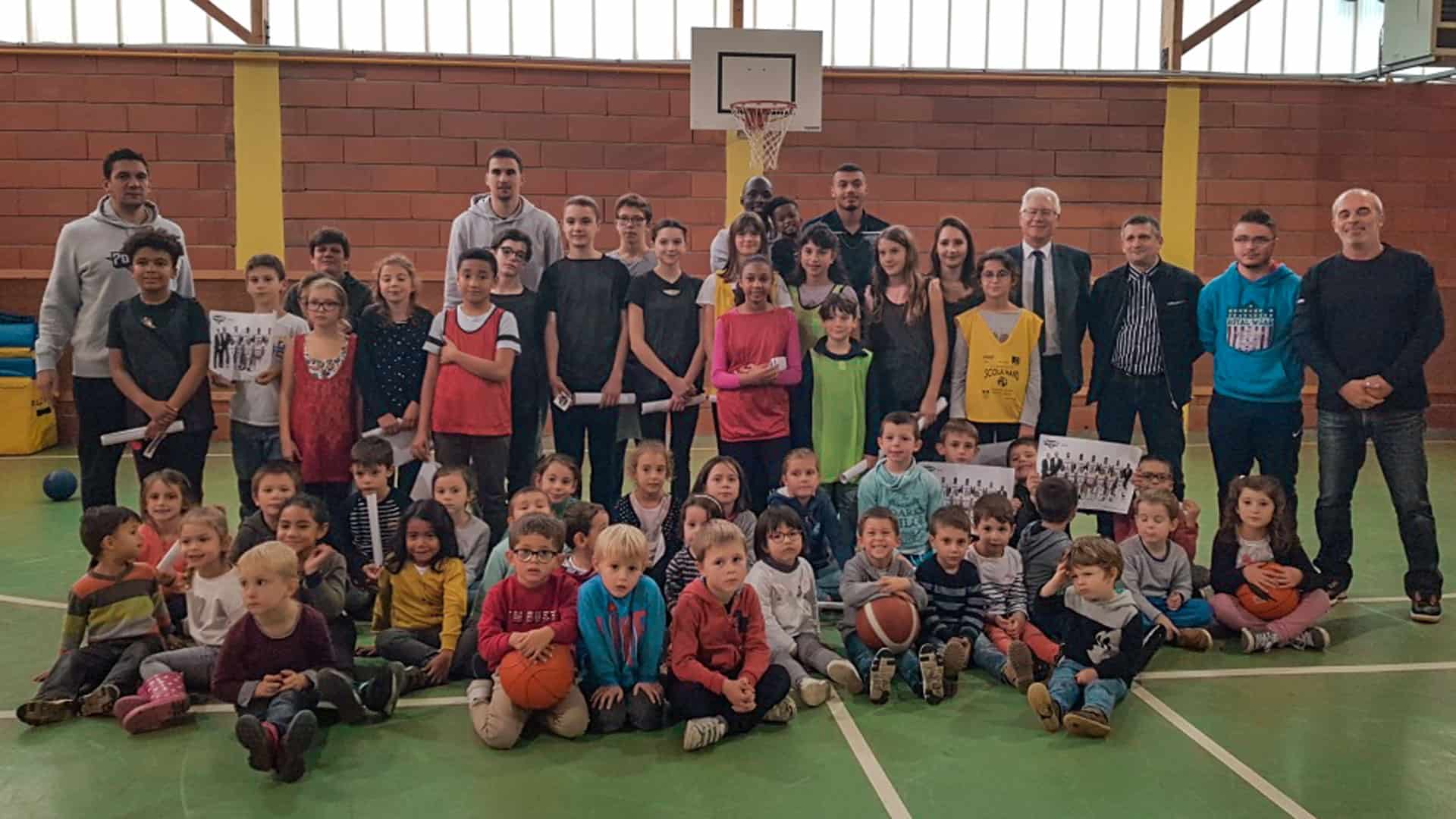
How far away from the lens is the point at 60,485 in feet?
27.9

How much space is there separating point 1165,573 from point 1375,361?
4.70 ft

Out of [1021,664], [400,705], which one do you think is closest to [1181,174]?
[1021,664]

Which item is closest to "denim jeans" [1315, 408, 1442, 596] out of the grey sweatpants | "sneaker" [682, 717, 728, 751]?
the grey sweatpants

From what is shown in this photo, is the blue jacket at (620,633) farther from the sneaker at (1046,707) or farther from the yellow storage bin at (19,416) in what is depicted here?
the yellow storage bin at (19,416)

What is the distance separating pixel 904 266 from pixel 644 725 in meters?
2.96

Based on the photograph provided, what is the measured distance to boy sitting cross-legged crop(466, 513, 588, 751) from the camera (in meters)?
4.21

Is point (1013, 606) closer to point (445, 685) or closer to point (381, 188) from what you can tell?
point (445, 685)

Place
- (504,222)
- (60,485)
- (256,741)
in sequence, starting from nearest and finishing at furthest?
(256,741)
(504,222)
(60,485)

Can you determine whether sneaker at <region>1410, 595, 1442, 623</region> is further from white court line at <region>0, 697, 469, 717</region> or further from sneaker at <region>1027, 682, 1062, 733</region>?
white court line at <region>0, 697, 469, 717</region>

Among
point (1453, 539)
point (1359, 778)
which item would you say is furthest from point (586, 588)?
point (1453, 539)

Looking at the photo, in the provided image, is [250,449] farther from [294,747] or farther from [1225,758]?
[1225,758]

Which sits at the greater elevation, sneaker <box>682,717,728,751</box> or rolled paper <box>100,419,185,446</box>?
rolled paper <box>100,419,185,446</box>

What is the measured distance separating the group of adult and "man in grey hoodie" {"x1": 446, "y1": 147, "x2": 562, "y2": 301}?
5 centimetres

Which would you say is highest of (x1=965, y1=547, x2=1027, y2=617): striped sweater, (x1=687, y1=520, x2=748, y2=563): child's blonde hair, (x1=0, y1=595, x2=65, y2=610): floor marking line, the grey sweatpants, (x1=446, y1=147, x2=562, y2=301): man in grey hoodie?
(x1=446, y1=147, x2=562, y2=301): man in grey hoodie
